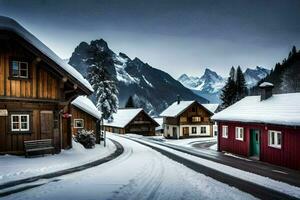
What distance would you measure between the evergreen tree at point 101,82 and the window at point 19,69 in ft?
113

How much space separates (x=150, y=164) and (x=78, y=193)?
26.6 ft

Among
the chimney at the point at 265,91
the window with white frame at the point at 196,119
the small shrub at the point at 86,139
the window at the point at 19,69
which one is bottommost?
the small shrub at the point at 86,139

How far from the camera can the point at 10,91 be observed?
19312mm

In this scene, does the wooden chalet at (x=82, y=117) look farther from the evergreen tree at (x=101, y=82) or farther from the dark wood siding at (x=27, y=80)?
the evergreen tree at (x=101, y=82)

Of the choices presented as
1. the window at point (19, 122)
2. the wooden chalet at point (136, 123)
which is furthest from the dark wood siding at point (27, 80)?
the wooden chalet at point (136, 123)

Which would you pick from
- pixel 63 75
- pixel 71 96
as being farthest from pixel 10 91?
pixel 71 96

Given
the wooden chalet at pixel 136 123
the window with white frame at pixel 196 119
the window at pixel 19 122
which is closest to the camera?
the window at pixel 19 122

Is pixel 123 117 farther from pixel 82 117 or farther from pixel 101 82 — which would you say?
pixel 82 117

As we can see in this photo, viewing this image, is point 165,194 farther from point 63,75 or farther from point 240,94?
point 240,94

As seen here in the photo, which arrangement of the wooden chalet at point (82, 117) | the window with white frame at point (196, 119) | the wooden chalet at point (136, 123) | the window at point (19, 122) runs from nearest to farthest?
the window at point (19, 122) → the wooden chalet at point (82, 117) → the window with white frame at point (196, 119) → the wooden chalet at point (136, 123)

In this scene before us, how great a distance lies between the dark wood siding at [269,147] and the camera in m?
19.7

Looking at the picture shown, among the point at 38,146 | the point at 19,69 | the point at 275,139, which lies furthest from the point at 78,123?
the point at 275,139

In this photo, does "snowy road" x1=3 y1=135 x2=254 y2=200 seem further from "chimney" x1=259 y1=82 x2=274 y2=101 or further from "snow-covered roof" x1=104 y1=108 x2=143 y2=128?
"snow-covered roof" x1=104 y1=108 x2=143 y2=128

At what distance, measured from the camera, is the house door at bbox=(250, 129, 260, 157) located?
2525 centimetres
